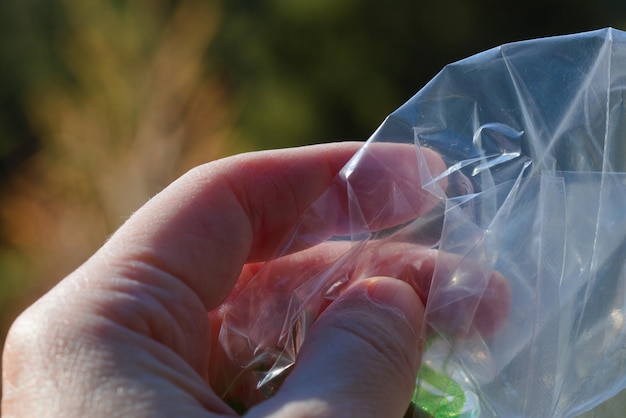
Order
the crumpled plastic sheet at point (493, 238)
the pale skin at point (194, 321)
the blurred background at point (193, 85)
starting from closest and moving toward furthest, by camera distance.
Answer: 1. the pale skin at point (194, 321)
2. the crumpled plastic sheet at point (493, 238)
3. the blurred background at point (193, 85)

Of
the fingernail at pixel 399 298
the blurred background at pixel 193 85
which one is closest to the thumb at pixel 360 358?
the fingernail at pixel 399 298

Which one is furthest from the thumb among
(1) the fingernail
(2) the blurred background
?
(2) the blurred background

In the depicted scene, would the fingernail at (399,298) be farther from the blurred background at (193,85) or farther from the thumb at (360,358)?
the blurred background at (193,85)

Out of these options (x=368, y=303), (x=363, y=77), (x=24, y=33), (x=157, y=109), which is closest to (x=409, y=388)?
(x=368, y=303)

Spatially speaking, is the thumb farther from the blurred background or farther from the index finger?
the blurred background

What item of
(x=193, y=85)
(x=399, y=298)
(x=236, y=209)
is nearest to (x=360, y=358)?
(x=399, y=298)

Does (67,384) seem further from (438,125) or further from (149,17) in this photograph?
(149,17)
